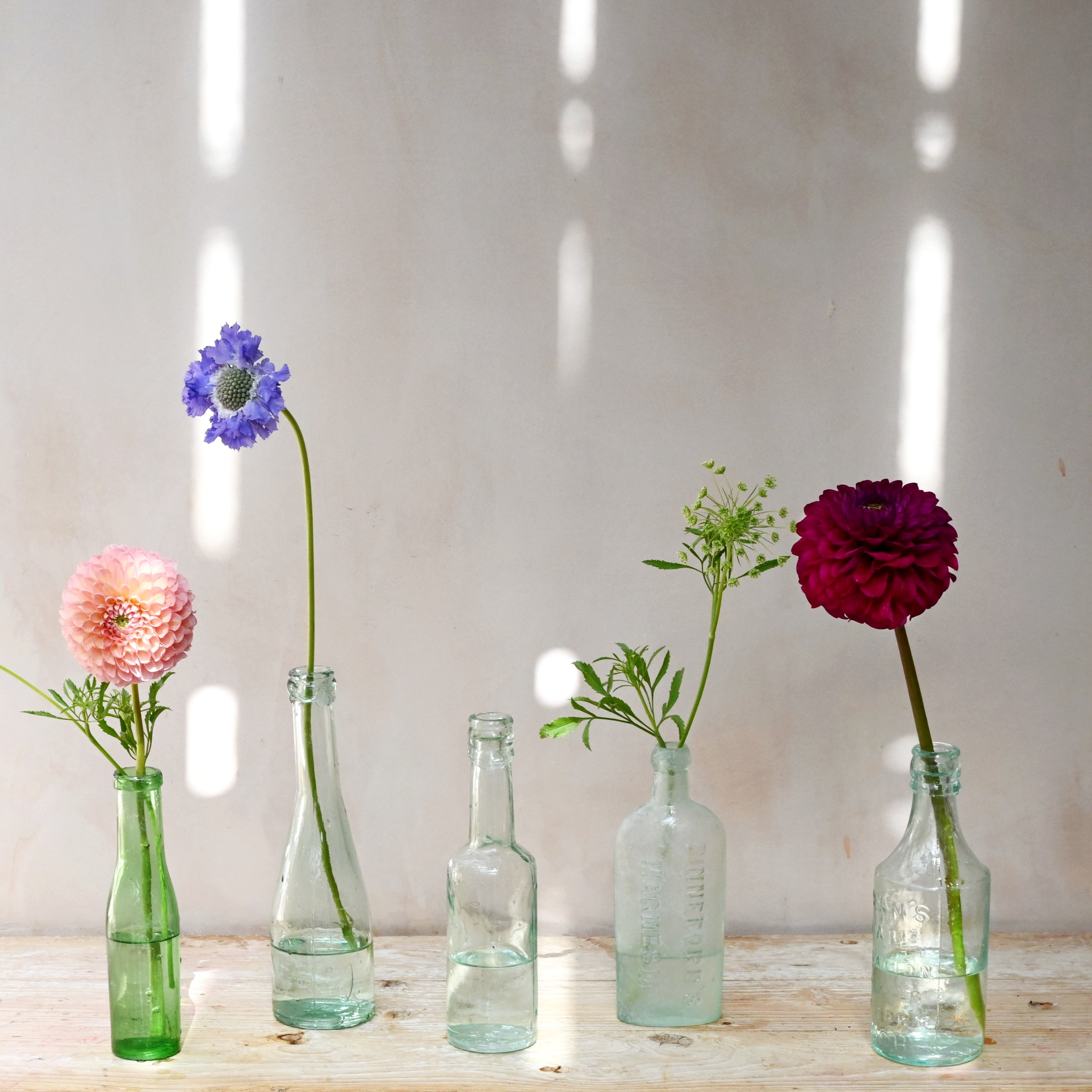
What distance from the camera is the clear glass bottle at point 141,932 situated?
3.01 feet

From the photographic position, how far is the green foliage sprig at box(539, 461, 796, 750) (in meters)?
1.00

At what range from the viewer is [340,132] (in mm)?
1146

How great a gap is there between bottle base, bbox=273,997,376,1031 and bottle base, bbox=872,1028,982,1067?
44 centimetres

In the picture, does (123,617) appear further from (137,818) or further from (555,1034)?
(555,1034)

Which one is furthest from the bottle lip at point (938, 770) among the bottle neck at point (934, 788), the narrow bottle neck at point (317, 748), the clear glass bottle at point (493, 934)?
the narrow bottle neck at point (317, 748)

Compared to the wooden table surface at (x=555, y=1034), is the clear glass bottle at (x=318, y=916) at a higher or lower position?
higher

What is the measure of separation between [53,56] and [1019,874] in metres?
1.28

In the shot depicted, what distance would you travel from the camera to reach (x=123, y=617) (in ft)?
2.91

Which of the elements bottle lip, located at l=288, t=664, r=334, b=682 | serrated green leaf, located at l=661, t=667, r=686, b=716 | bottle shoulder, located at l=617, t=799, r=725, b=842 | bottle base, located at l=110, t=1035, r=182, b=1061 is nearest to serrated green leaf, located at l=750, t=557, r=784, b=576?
serrated green leaf, located at l=661, t=667, r=686, b=716

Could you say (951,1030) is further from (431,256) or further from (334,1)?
(334,1)

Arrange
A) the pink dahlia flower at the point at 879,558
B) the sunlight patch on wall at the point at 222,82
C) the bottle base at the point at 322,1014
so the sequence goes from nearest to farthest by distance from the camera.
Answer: the pink dahlia flower at the point at 879,558 < the bottle base at the point at 322,1014 < the sunlight patch on wall at the point at 222,82

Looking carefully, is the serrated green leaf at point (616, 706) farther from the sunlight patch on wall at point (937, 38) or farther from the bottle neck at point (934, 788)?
the sunlight patch on wall at point (937, 38)

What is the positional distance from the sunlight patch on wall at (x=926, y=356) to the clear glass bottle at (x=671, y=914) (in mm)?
414

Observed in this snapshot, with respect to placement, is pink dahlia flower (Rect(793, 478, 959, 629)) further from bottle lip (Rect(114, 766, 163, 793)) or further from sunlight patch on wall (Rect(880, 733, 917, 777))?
bottle lip (Rect(114, 766, 163, 793))
